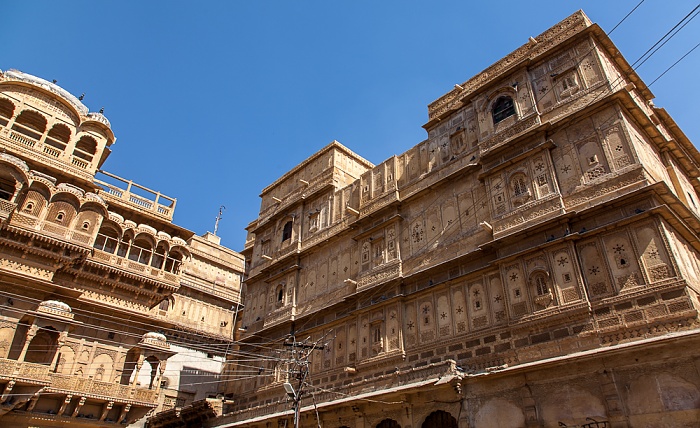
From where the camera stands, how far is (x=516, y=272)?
47.2ft

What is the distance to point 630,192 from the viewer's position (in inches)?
502

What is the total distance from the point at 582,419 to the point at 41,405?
20.1 m

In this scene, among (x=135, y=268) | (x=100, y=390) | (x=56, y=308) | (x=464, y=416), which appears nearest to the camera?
(x=464, y=416)

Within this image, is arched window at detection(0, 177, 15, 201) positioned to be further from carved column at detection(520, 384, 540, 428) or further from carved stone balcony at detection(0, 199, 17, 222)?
carved column at detection(520, 384, 540, 428)

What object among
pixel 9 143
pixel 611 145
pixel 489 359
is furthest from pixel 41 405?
pixel 611 145

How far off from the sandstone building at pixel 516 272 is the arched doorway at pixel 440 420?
6 cm

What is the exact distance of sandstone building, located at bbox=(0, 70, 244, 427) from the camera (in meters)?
19.2

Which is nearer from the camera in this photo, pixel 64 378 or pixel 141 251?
pixel 64 378

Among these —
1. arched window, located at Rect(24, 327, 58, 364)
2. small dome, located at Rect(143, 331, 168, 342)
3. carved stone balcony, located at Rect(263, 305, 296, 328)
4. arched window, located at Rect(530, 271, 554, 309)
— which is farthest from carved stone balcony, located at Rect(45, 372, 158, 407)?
arched window, located at Rect(530, 271, 554, 309)

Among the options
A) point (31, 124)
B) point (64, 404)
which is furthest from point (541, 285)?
point (31, 124)

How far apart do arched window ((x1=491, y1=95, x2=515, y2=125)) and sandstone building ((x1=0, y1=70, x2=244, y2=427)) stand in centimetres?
1688

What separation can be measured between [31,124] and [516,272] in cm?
2438

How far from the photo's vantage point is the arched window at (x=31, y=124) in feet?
76.1

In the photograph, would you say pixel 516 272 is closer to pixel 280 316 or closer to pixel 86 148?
pixel 280 316
